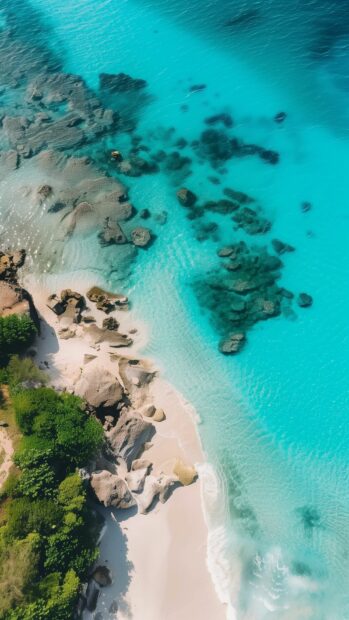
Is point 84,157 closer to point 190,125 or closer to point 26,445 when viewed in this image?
point 190,125

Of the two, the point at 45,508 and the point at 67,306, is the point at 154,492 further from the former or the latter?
the point at 67,306

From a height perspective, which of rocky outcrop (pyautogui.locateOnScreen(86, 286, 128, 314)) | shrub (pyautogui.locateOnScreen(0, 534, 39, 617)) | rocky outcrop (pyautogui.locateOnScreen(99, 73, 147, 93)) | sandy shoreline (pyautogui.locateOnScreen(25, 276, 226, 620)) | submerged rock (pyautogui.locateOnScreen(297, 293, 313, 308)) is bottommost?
sandy shoreline (pyautogui.locateOnScreen(25, 276, 226, 620))

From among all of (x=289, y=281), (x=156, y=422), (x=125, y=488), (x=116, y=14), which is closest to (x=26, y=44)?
(x=116, y=14)

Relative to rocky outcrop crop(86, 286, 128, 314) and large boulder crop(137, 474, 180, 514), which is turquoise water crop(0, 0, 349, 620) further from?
large boulder crop(137, 474, 180, 514)

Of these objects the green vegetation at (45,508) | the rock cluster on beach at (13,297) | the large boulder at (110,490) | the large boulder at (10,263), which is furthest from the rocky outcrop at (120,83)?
the large boulder at (110,490)

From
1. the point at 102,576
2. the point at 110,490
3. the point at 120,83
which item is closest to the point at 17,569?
the point at 102,576

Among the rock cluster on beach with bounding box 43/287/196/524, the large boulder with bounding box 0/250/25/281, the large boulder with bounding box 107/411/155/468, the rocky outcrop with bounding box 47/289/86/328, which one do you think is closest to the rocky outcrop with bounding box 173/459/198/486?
the rock cluster on beach with bounding box 43/287/196/524

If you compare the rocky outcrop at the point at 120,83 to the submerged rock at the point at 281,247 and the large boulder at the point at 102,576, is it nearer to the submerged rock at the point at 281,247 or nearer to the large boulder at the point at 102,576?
the submerged rock at the point at 281,247
